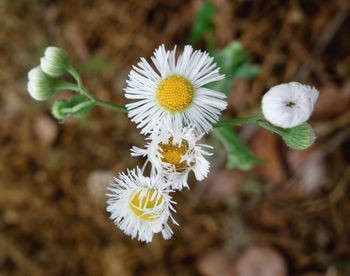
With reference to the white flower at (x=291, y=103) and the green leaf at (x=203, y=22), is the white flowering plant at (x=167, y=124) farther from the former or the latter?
the green leaf at (x=203, y=22)

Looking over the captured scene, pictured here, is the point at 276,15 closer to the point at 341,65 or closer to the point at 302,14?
the point at 302,14

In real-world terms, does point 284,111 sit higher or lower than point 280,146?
lower

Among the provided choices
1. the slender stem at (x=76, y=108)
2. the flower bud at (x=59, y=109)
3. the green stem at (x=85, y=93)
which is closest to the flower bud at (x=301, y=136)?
the green stem at (x=85, y=93)

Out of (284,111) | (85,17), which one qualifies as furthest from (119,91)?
(284,111)

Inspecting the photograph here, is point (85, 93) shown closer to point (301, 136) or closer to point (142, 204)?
point (142, 204)

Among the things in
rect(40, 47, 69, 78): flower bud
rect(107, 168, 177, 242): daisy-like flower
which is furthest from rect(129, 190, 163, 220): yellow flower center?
rect(40, 47, 69, 78): flower bud

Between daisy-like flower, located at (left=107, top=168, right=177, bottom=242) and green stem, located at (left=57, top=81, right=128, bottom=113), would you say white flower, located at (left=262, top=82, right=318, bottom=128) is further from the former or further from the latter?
green stem, located at (left=57, top=81, right=128, bottom=113)

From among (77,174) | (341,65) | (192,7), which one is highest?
(192,7)
